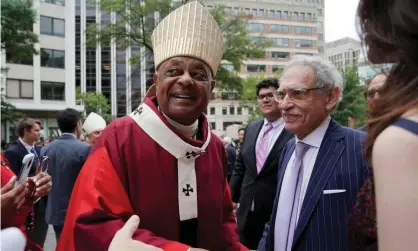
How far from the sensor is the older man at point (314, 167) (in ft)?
7.21

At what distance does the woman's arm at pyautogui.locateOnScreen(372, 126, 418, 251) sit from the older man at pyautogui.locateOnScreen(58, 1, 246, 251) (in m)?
1.02

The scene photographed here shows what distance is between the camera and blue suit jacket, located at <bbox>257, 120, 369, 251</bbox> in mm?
2182

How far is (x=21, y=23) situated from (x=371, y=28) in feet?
74.6

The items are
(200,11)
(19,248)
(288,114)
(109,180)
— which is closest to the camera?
(19,248)

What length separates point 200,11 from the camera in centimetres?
→ 241

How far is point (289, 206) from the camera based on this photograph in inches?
95.6

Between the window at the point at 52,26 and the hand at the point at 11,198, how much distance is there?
36259mm

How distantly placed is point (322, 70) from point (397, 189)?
72.5 inches

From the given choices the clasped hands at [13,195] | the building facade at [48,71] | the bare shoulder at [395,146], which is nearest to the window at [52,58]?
the building facade at [48,71]

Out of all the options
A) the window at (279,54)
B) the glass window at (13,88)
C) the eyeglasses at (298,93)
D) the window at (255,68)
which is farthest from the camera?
the window at (279,54)

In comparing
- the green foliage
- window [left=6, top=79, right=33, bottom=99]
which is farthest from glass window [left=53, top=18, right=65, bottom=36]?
the green foliage

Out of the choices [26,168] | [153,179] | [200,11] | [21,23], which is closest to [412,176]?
[153,179]

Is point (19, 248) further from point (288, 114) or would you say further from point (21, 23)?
point (21, 23)

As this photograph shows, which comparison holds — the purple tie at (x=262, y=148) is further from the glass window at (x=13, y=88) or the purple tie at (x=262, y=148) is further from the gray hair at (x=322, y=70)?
the glass window at (x=13, y=88)
